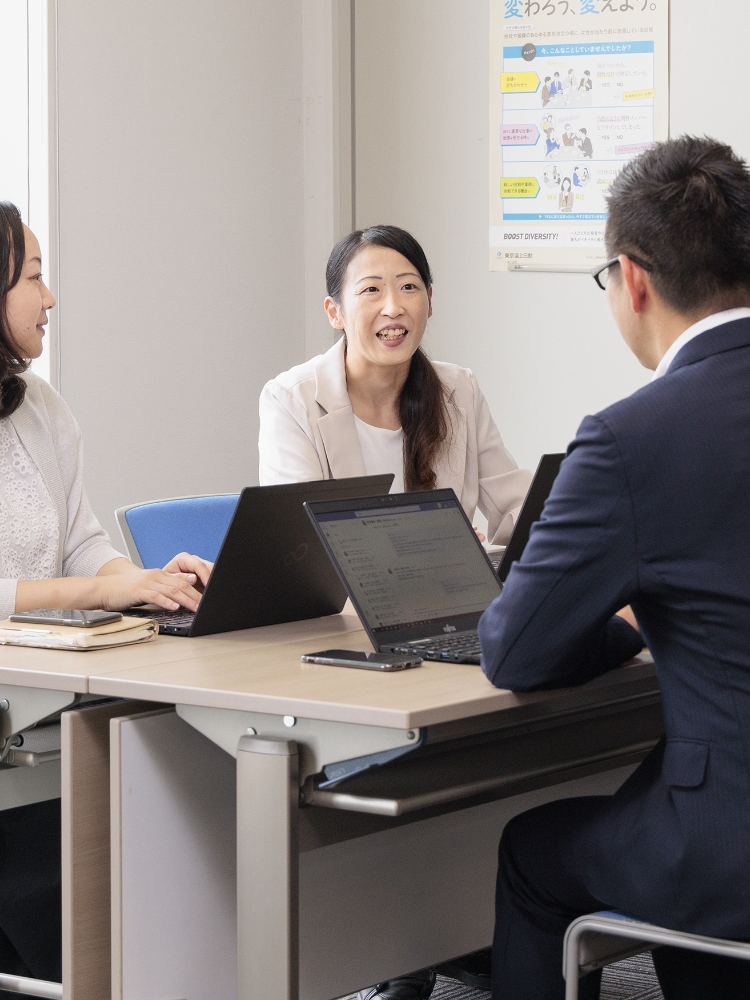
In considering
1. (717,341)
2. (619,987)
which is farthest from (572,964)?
(619,987)

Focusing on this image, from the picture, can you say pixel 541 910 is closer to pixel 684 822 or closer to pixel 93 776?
pixel 684 822

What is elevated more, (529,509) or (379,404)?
(379,404)

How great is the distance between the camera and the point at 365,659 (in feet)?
5.29

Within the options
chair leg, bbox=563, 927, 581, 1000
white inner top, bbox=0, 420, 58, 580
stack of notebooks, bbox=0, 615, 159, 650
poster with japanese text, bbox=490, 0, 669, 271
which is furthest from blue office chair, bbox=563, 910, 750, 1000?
poster with japanese text, bbox=490, 0, 669, 271

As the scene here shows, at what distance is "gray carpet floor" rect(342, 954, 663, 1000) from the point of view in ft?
7.80

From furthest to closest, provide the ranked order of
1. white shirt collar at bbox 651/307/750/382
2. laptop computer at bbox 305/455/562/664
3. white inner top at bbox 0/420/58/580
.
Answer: white inner top at bbox 0/420/58/580 < laptop computer at bbox 305/455/562/664 < white shirt collar at bbox 651/307/750/382

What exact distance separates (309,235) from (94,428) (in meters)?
1.14

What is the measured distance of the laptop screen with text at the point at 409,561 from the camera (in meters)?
1.73

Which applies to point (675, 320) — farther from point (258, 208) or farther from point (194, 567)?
point (258, 208)

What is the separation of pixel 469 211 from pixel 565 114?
1.39 feet

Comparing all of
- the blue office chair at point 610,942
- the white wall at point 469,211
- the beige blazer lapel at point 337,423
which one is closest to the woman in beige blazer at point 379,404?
the beige blazer lapel at point 337,423

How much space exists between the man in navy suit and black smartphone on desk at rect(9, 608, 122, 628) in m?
0.61

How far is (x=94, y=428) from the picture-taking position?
3.66 m

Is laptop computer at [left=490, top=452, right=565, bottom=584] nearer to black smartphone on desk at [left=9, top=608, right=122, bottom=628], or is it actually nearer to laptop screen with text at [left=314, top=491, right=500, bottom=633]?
laptop screen with text at [left=314, top=491, right=500, bottom=633]
